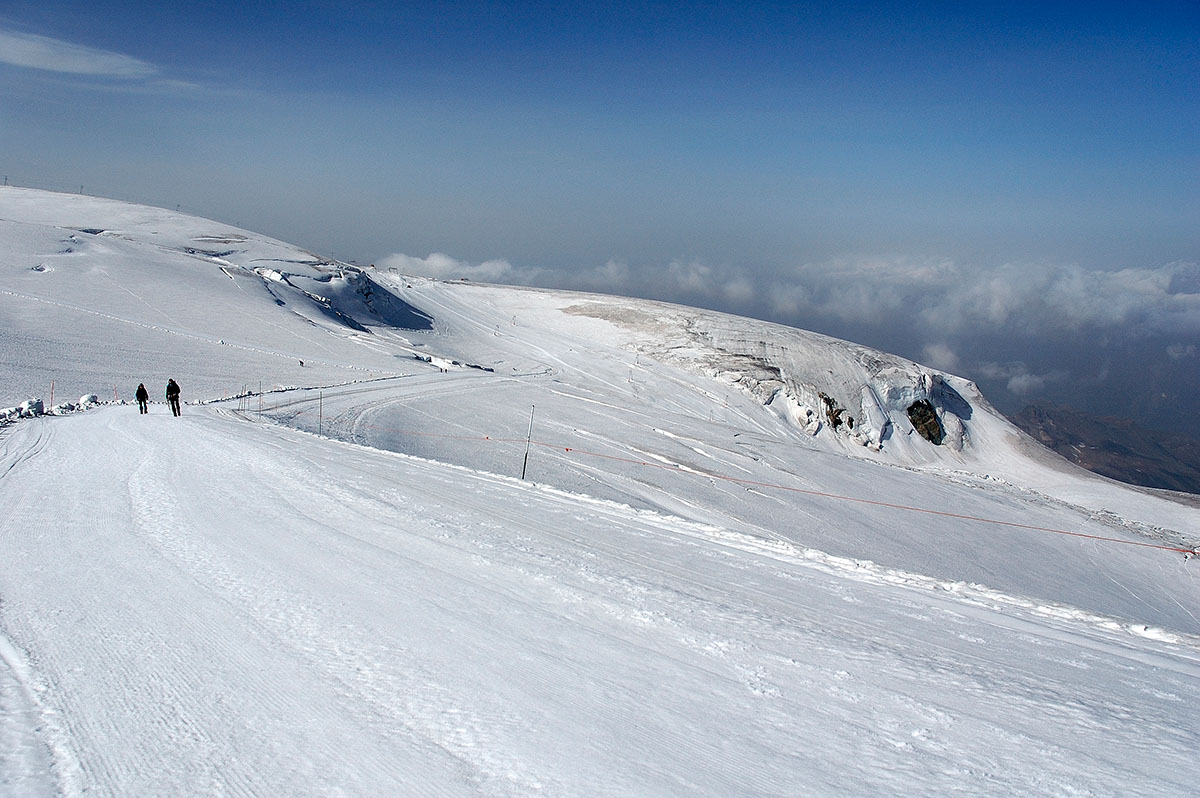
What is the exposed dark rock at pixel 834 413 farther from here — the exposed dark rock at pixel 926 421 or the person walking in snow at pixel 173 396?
the person walking in snow at pixel 173 396

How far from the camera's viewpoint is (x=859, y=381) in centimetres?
5859

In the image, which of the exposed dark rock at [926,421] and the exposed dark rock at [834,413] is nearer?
the exposed dark rock at [834,413]

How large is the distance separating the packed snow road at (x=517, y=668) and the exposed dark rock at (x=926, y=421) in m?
55.1

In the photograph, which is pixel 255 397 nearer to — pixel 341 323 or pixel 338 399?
pixel 338 399

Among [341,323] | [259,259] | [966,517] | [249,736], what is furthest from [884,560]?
[259,259]

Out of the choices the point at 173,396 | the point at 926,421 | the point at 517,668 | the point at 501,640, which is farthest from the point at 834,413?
the point at 517,668

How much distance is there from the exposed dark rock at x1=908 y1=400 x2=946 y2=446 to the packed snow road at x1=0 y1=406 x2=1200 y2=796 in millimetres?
55062

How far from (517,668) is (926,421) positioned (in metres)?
61.6

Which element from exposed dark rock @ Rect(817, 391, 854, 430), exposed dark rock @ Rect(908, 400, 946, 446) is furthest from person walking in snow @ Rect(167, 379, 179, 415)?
exposed dark rock @ Rect(908, 400, 946, 446)

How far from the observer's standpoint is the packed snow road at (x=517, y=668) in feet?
12.4

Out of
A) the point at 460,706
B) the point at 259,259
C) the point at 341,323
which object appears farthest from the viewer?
the point at 259,259

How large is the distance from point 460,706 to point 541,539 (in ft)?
14.0

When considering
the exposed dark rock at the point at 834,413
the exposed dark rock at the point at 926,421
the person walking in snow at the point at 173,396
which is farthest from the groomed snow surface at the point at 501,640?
the exposed dark rock at the point at 926,421

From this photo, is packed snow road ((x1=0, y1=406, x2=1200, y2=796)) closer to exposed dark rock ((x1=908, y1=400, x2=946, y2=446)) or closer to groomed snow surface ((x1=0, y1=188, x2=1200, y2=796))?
groomed snow surface ((x1=0, y1=188, x2=1200, y2=796))
